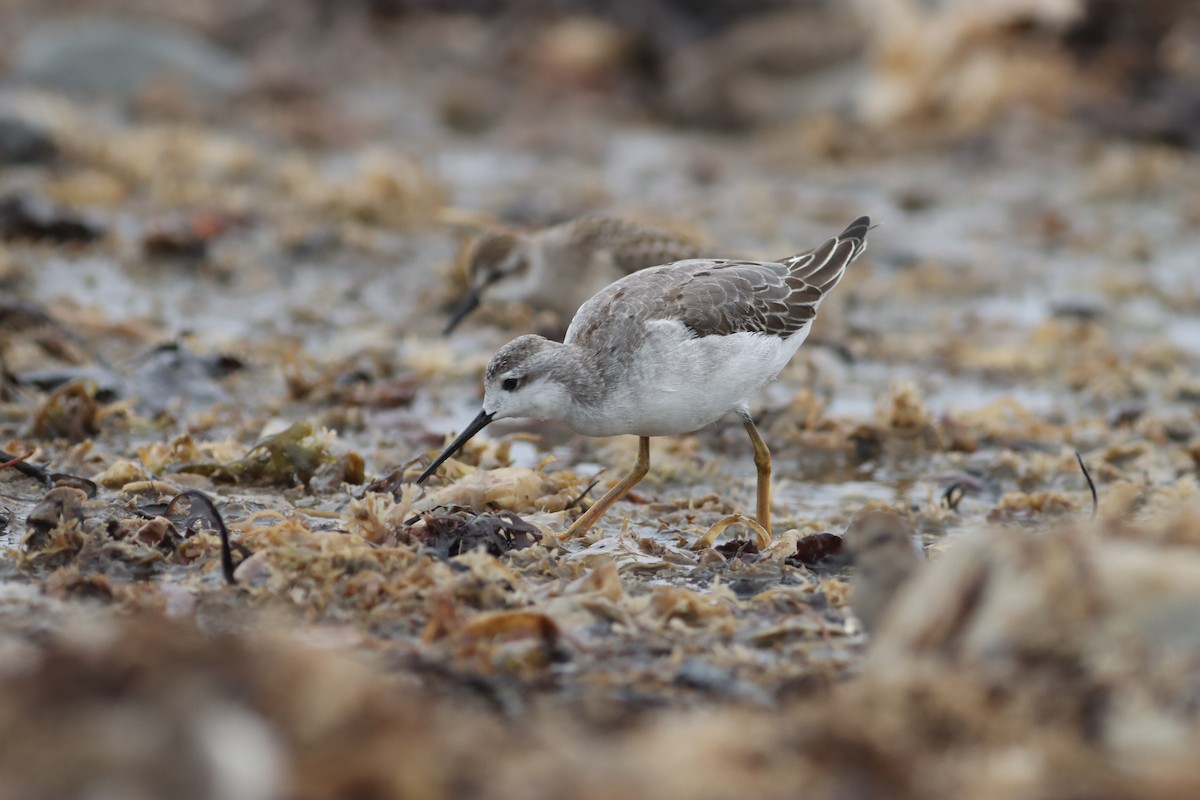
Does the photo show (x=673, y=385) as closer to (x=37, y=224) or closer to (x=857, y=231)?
(x=857, y=231)

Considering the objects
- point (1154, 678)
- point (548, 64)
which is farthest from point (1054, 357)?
point (548, 64)

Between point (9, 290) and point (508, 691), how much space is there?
22.2 ft

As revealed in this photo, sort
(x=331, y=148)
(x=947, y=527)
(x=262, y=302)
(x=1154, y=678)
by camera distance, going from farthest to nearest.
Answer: (x=331, y=148), (x=262, y=302), (x=947, y=527), (x=1154, y=678)

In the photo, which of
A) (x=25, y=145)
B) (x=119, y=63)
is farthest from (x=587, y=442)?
(x=119, y=63)

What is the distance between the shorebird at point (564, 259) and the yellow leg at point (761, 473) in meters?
2.23

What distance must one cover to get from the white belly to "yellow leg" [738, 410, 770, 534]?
0.34 meters

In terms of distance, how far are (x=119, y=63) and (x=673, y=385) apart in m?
11.8

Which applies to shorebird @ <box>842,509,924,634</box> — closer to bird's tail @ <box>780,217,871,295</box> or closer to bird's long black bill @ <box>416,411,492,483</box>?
bird's long black bill @ <box>416,411,492,483</box>

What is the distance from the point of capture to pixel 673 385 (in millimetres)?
5457

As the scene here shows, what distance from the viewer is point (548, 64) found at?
16266 mm

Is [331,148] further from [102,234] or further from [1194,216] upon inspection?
[1194,216]

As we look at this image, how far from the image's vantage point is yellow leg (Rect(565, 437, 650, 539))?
5699mm

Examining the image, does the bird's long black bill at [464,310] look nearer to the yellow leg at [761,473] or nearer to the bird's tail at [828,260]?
the bird's tail at [828,260]

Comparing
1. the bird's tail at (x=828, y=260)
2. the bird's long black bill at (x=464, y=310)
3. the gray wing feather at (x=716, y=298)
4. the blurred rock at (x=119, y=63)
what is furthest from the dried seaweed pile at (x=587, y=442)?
the bird's tail at (x=828, y=260)
